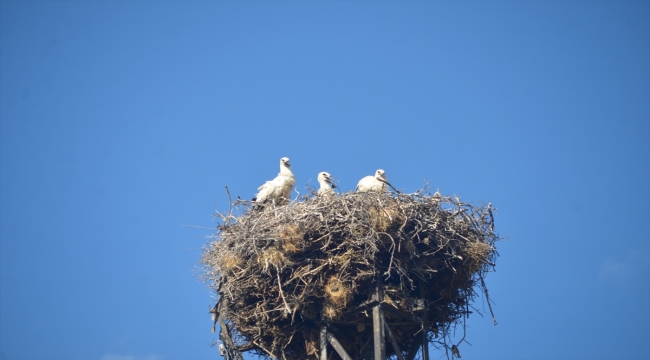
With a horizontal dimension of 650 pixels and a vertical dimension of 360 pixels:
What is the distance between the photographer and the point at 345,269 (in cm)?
1264

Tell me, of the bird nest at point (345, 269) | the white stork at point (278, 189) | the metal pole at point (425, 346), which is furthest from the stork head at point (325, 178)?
the metal pole at point (425, 346)

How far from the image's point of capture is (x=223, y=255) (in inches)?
529

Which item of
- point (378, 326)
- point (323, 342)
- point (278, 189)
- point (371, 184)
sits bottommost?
point (378, 326)

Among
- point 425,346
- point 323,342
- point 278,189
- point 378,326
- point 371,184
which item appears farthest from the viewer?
point 278,189

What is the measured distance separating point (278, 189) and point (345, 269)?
337 cm

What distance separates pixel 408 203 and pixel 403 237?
1.90ft

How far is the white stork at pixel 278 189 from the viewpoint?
15.4 m

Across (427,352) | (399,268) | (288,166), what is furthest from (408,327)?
(288,166)

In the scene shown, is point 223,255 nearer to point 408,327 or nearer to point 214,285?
point 214,285

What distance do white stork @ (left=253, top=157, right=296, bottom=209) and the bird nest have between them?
1.40m

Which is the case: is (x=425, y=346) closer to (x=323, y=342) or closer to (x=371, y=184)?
(x=323, y=342)

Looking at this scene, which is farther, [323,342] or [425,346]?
[425,346]

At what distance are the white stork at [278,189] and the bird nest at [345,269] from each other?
1.40 meters

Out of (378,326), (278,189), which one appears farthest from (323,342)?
(278,189)
